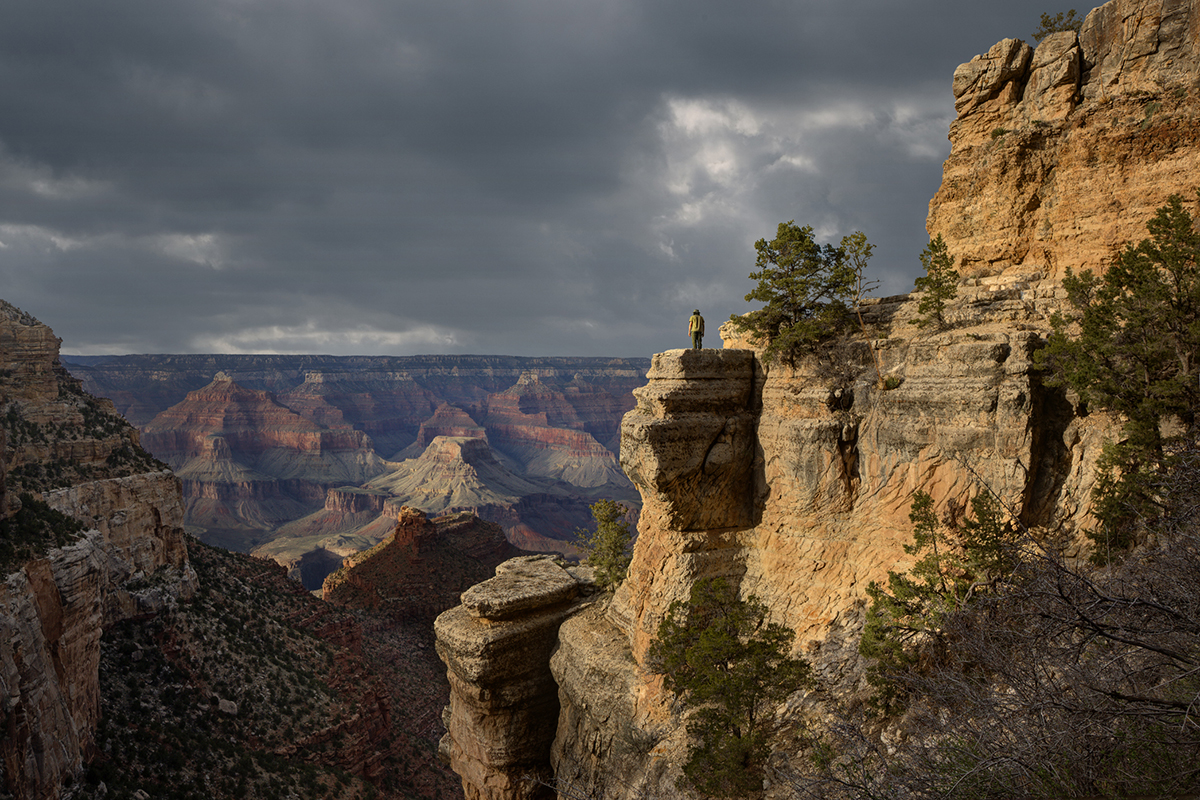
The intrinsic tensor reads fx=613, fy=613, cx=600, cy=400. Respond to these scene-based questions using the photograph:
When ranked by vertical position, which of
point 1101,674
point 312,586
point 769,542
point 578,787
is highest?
point 1101,674

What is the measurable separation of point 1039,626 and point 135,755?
43455mm

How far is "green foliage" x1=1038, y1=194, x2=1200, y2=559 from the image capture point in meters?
15.0

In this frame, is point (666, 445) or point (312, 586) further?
A: point (312, 586)

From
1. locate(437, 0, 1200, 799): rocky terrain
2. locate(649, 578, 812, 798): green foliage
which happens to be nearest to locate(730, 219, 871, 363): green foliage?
locate(437, 0, 1200, 799): rocky terrain

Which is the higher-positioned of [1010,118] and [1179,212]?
[1010,118]

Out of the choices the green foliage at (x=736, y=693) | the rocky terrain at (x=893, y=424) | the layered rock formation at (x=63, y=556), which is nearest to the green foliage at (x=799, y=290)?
the rocky terrain at (x=893, y=424)

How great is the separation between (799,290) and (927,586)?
35.8 ft

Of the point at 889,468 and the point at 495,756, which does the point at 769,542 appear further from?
the point at 495,756

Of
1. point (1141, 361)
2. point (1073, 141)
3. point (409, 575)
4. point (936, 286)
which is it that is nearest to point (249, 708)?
point (409, 575)

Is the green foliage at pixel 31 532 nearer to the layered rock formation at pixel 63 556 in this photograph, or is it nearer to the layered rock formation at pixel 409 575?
the layered rock formation at pixel 63 556

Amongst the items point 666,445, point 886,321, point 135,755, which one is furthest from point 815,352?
point 135,755

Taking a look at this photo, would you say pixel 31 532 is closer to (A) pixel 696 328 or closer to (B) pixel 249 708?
(B) pixel 249 708

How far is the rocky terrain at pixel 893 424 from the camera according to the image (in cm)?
1792

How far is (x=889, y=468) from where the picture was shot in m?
20.5
